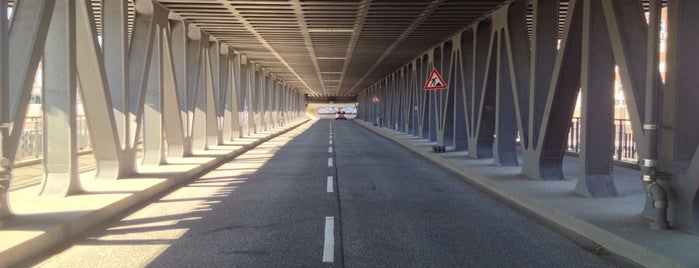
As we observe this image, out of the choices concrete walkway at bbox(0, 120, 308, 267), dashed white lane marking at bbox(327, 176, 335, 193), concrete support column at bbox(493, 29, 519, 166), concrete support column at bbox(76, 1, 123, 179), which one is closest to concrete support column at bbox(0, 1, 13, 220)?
concrete walkway at bbox(0, 120, 308, 267)

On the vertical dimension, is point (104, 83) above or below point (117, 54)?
below

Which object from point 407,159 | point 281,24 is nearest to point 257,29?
point 281,24

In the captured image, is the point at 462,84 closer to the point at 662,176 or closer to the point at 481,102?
the point at 481,102

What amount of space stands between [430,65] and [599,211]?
17724 millimetres

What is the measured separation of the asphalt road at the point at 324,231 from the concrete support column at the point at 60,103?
143cm

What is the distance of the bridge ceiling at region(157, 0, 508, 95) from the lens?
47.8 ft

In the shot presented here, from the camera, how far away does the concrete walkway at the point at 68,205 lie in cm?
649

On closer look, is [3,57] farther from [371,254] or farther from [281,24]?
[281,24]

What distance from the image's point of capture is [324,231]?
7.76m

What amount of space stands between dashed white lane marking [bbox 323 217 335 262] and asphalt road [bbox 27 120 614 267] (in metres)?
0.01

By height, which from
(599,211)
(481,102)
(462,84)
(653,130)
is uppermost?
(462,84)

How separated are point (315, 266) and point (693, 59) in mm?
4836

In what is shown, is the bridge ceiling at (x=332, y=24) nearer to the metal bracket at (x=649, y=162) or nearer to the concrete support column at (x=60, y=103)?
the concrete support column at (x=60, y=103)

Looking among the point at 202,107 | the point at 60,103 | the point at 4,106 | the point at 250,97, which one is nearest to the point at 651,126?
the point at 4,106
